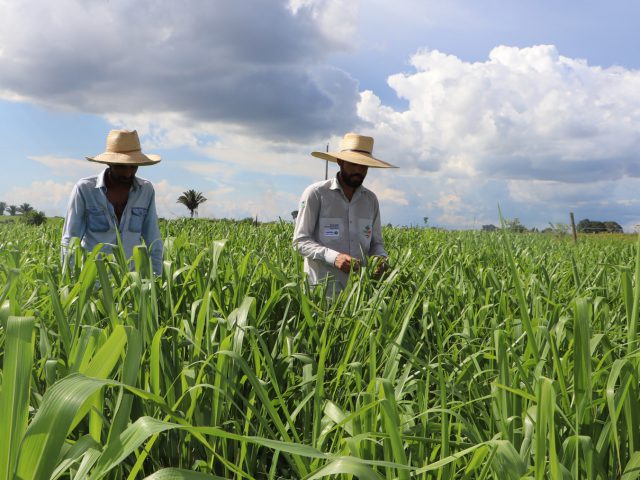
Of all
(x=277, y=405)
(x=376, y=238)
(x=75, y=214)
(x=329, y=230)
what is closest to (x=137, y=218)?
(x=75, y=214)

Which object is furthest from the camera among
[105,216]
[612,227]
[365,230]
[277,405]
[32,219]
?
[612,227]

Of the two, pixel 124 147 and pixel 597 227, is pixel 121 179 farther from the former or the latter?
pixel 597 227

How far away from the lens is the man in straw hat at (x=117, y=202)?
135 inches

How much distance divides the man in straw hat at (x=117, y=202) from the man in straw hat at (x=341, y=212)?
0.96 m

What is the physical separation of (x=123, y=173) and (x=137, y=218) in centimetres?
30

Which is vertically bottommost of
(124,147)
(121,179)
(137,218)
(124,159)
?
(137,218)

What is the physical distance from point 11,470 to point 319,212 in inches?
116

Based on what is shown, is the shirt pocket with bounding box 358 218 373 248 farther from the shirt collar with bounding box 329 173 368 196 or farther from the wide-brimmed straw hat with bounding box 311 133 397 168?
the wide-brimmed straw hat with bounding box 311 133 397 168

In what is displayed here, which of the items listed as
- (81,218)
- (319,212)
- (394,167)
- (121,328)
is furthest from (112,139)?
(121,328)

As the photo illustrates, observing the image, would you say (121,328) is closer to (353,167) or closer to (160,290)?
(160,290)

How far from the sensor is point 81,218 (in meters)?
3.47

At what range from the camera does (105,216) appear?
11.4ft

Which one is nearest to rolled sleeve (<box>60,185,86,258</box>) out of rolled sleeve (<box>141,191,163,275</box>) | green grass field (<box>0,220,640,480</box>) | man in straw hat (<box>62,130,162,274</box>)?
man in straw hat (<box>62,130,162,274</box>)

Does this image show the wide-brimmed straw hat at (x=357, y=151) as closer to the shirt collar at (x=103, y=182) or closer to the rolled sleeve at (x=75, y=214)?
the shirt collar at (x=103, y=182)
